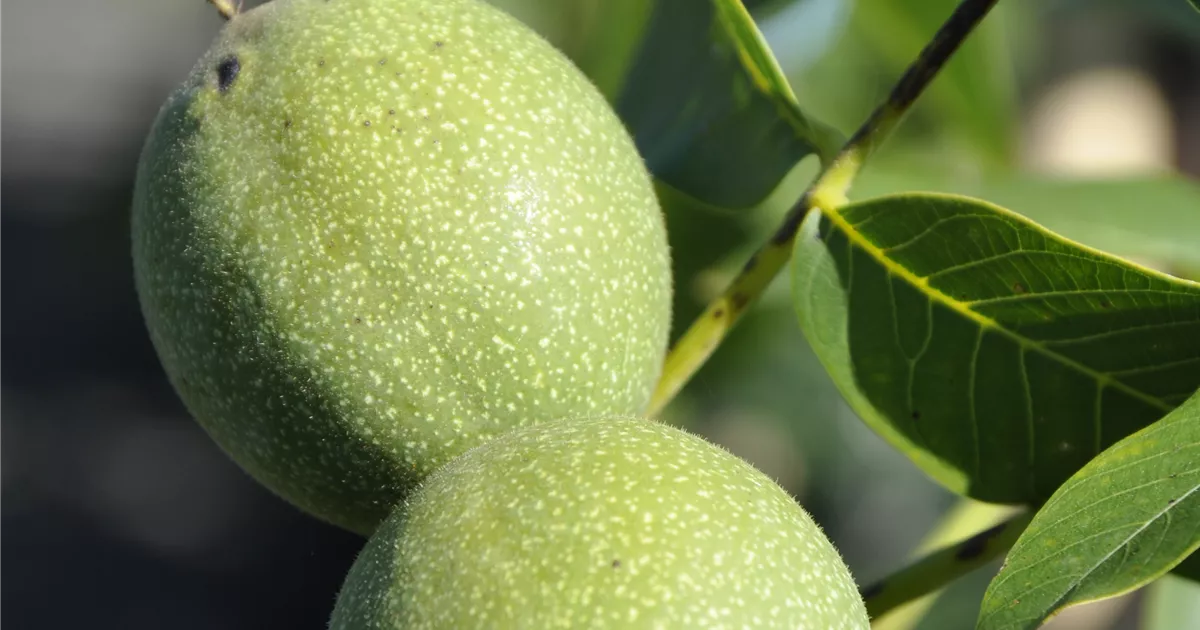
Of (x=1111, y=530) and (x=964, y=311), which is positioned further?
(x=964, y=311)

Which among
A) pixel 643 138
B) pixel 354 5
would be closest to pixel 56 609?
pixel 643 138

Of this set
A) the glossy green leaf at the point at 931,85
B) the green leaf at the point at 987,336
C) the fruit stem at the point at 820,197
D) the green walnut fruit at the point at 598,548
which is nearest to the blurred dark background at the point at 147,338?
the glossy green leaf at the point at 931,85

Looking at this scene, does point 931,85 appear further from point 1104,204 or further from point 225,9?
point 225,9

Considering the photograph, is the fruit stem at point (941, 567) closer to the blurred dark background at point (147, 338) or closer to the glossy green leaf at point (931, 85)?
the blurred dark background at point (147, 338)

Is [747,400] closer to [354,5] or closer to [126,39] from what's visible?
[354,5]

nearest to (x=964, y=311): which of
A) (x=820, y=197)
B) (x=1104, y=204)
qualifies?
(x=820, y=197)

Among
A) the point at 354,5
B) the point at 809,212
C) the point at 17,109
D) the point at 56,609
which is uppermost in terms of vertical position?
the point at 354,5
